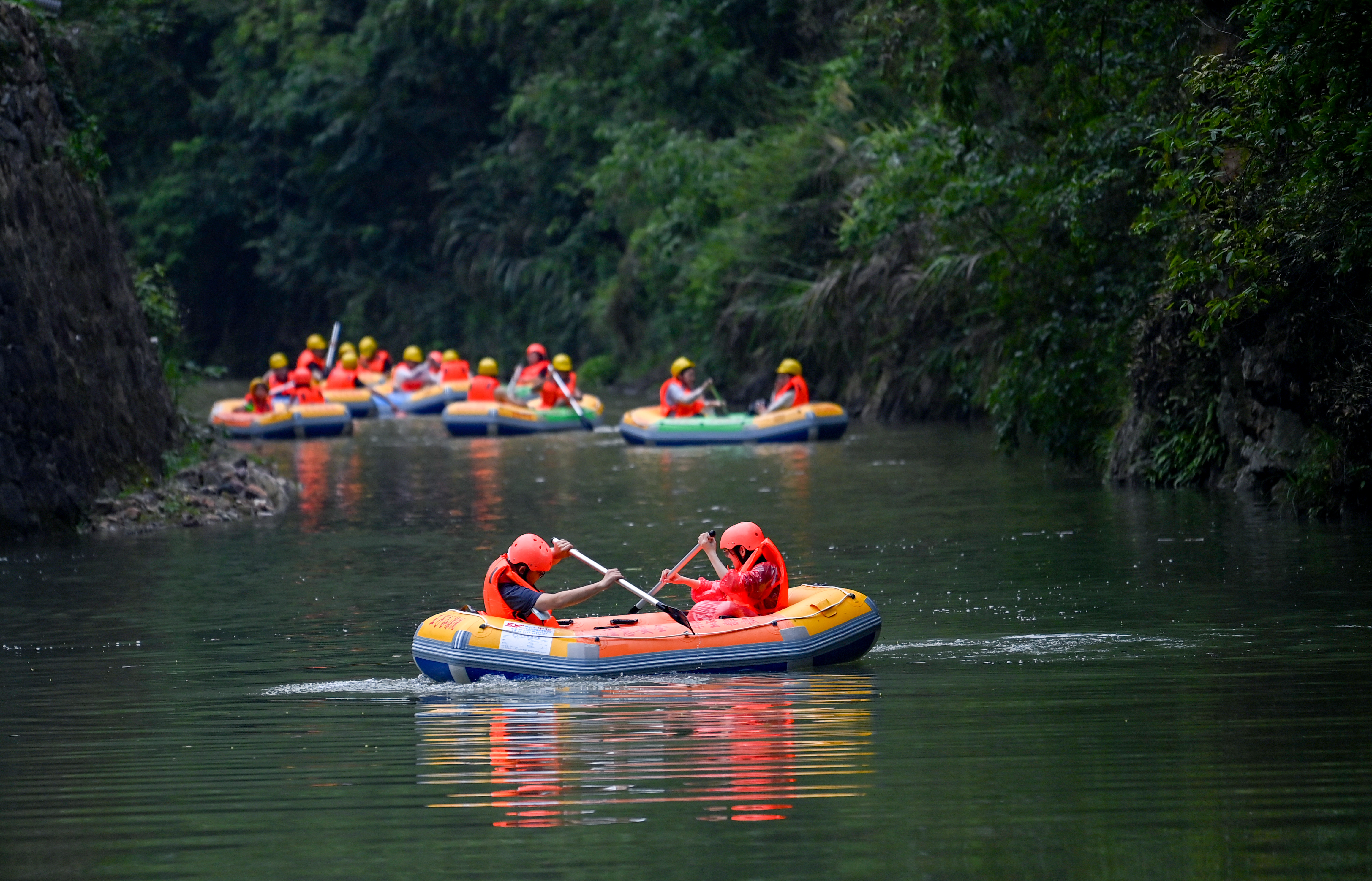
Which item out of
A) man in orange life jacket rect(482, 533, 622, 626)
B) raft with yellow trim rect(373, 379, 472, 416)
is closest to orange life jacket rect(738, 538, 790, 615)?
man in orange life jacket rect(482, 533, 622, 626)

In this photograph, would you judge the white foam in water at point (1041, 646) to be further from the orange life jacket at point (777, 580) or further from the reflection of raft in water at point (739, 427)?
the reflection of raft in water at point (739, 427)

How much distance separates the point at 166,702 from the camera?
1096 centimetres

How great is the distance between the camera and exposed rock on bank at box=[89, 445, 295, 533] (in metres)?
20.4

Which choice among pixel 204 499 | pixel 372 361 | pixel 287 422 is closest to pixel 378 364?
pixel 372 361

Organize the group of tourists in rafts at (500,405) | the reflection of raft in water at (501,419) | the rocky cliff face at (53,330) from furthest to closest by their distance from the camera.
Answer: the reflection of raft in water at (501,419)
the group of tourists in rafts at (500,405)
the rocky cliff face at (53,330)

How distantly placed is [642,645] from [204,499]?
1154 centimetres

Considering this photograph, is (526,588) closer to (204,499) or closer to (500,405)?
(204,499)

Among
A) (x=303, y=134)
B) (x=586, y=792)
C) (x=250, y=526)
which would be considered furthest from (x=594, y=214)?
(x=586, y=792)

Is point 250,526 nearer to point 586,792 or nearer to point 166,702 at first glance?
point 166,702

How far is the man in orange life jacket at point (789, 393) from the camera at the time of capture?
106ft

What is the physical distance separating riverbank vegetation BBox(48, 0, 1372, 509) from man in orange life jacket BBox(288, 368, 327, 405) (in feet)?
22.0

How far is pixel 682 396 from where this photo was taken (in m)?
32.8

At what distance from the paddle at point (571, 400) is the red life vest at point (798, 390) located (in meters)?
5.31

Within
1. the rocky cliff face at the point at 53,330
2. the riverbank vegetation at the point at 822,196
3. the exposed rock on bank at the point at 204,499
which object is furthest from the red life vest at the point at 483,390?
the rocky cliff face at the point at 53,330
